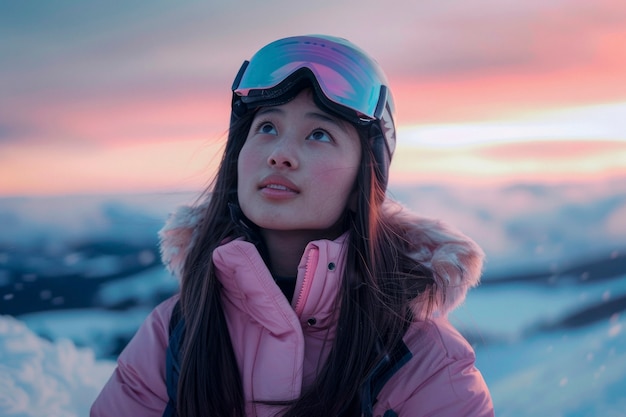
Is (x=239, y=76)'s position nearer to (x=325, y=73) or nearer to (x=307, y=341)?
(x=325, y=73)

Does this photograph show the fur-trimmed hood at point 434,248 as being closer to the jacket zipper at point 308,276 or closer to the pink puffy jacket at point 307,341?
the pink puffy jacket at point 307,341

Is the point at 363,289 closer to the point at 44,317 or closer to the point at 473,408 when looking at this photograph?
the point at 473,408

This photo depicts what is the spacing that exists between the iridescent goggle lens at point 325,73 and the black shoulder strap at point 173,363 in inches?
29.2

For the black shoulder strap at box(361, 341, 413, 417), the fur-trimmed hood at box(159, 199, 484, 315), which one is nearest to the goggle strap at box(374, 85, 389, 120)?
the fur-trimmed hood at box(159, 199, 484, 315)

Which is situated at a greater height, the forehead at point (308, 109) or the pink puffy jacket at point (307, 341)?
the forehead at point (308, 109)

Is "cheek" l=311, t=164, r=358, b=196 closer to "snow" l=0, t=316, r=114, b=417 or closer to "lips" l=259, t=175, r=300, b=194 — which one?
"lips" l=259, t=175, r=300, b=194

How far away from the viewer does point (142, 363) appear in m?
2.01

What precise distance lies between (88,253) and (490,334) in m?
1.91

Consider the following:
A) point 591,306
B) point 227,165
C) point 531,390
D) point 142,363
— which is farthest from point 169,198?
point 591,306

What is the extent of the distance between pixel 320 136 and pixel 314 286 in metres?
0.43

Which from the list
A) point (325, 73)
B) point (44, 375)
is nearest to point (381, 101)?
point (325, 73)

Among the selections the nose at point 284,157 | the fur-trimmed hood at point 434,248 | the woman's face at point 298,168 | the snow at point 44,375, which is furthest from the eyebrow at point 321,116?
the snow at point 44,375

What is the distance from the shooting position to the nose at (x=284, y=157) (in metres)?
1.85

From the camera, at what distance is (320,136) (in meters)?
1.92
